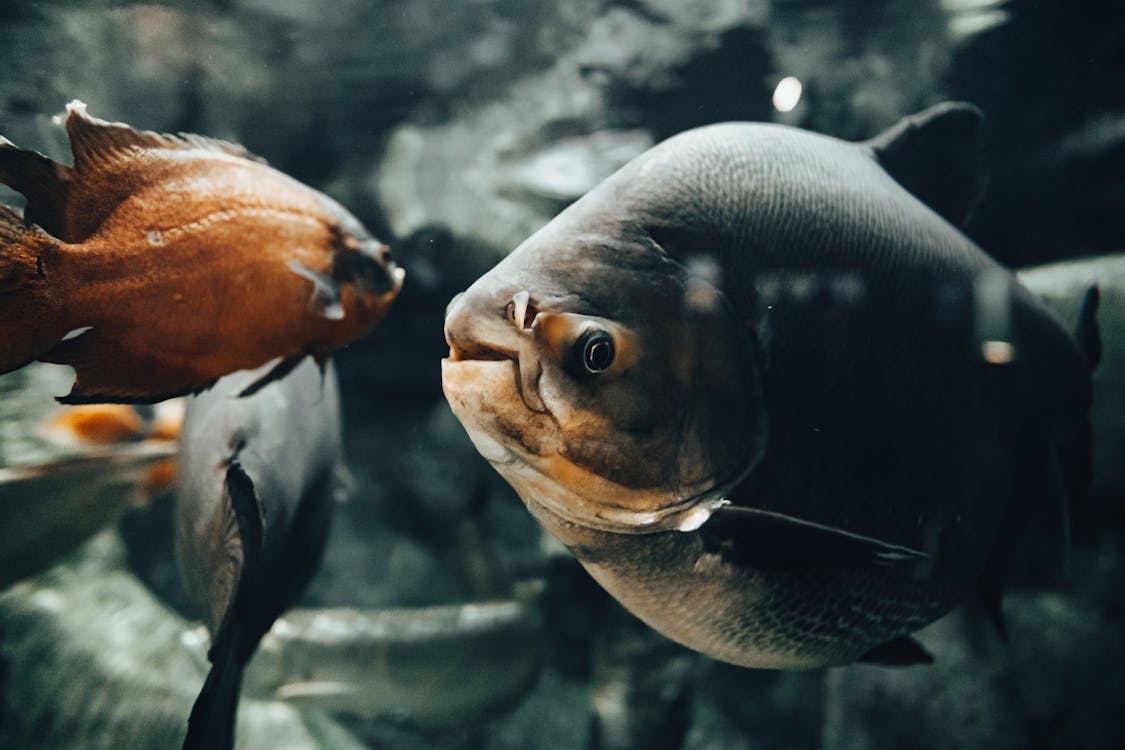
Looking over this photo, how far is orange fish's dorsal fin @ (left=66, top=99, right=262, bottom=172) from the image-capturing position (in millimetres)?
1035

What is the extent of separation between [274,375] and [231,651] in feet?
2.10

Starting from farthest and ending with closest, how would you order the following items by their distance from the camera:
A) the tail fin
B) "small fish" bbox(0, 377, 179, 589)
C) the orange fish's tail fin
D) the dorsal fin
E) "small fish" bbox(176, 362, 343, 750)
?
"small fish" bbox(0, 377, 179, 589)
the dorsal fin
"small fish" bbox(176, 362, 343, 750)
the tail fin
the orange fish's tail fin

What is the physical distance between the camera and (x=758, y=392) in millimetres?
1029

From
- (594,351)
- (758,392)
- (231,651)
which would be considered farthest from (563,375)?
(231,651)

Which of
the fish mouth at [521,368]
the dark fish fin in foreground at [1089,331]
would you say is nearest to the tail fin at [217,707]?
the fish mouth at [521,368]

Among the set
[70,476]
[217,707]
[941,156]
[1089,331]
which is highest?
[941,156]

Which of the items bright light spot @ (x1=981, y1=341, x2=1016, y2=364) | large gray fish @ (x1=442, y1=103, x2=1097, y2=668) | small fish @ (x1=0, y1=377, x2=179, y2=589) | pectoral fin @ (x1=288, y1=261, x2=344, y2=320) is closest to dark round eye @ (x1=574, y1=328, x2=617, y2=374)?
large gray fish @ (x1=442, y1=103, x2=1097, y2=668)

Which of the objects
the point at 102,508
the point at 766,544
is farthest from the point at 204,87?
the point at 766,544

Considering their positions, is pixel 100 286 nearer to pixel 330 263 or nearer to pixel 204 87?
pixel 330 263

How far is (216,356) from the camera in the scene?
1214 mm

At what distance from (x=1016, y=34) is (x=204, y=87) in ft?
17.7

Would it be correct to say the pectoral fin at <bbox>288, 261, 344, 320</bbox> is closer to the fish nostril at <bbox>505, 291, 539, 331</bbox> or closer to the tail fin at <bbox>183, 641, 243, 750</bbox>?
the fish nostril at <bbox>505, 291, 539, 331</bbox>

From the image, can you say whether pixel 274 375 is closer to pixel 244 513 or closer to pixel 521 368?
pixel 244 513

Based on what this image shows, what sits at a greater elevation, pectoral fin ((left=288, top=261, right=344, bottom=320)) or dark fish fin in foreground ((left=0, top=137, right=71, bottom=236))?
dark fish fin in foreground ((left=0, top=137, right=71, bottom=236))
